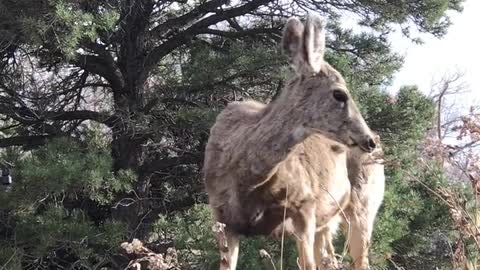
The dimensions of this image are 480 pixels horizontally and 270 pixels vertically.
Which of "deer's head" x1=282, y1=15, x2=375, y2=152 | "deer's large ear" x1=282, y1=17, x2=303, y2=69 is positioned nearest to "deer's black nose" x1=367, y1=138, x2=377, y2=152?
"deer's head" x1=282, y1=15, x2=375, y2=152

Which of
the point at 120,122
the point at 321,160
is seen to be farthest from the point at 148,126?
the point at 321,160

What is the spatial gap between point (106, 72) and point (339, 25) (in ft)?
10.0

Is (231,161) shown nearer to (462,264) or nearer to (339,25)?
(462,264)

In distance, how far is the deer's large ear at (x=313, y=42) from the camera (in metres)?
4.95

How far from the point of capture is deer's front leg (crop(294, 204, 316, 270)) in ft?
17.0

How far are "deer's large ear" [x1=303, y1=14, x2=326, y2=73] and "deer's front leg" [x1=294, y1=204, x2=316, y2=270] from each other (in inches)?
39.6

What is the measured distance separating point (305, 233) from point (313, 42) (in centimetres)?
132

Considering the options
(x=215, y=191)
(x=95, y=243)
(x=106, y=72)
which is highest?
(x=106, y=72)

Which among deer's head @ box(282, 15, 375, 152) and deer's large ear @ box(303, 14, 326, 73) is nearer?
deer's head @ box(282, 15, 375, 152)

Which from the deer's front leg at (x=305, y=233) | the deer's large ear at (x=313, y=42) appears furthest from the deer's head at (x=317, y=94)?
the deer's front leg at (x=305, y=233)

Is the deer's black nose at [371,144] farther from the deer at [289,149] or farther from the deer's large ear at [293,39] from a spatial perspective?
the deer's large ear at [293,39]

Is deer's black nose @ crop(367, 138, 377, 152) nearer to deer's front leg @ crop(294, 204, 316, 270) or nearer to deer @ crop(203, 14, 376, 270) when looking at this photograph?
deer @ crop(203, 14, 376, 270)

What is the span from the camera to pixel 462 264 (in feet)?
11.2

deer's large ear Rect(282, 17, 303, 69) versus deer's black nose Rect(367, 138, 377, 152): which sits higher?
deer's large ear Rect(282, 17, 303, 69)
